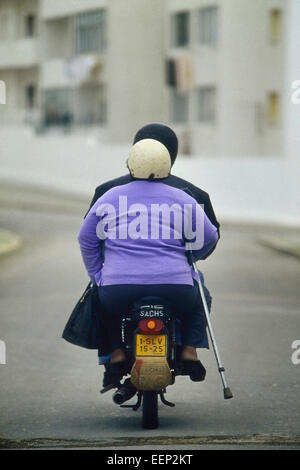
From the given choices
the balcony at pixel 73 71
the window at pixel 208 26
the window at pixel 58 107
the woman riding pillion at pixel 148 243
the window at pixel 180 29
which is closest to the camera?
the woman riding pillion at pixel 148 243

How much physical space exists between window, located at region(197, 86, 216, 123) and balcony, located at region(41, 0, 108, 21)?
865 cm

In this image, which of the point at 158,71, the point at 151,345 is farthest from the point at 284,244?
the point at 158,71

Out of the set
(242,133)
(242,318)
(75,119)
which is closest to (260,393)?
(242,318)

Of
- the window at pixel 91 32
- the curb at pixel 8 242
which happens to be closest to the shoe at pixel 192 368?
the curb at pixel 8 242

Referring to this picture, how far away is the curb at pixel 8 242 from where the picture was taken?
64.5 feet

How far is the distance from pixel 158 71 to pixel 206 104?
5.11m

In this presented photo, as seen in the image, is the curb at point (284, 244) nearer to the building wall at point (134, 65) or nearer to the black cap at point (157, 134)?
the black cap at point (157, 134)

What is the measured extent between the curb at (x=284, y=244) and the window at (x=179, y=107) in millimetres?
23512

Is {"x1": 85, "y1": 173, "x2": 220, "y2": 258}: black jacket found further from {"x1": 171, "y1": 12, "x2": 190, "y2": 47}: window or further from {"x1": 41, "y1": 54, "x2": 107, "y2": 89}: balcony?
{"x1": 41, "y1": 54, "x2": 107, "y2": 89}: balcony

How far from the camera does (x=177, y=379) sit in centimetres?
853

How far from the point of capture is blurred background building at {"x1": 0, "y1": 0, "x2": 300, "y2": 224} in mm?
41812

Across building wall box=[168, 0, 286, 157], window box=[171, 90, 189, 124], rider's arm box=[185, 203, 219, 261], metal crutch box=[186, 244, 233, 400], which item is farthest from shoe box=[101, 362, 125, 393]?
window box=[171, 90, 189, 124]

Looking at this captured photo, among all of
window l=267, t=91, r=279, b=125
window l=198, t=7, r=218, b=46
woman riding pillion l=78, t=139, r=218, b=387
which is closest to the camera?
woman riding pillion l=78, t=139, r=218, b=387

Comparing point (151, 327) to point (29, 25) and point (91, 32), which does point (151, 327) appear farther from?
point (29, 25)
